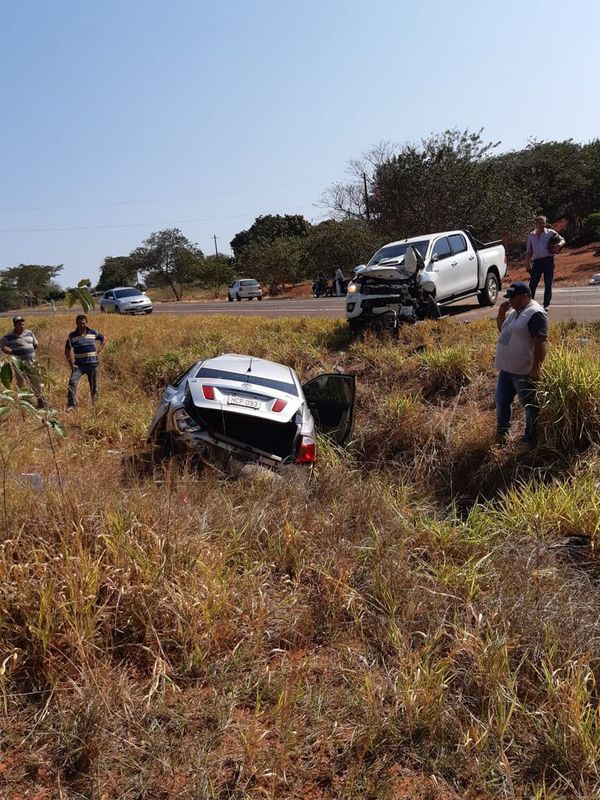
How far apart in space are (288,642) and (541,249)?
880 cm

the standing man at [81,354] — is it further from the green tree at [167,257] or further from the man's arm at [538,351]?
the green tree at [167,257]

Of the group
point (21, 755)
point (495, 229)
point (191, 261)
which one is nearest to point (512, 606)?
point (21, 755)

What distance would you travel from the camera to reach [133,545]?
3395 millimetres

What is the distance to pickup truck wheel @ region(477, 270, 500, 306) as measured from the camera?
1334 centimetres

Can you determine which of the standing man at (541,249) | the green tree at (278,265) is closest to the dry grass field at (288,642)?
the standing man at (541,249)

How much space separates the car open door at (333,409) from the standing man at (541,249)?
14.2ft

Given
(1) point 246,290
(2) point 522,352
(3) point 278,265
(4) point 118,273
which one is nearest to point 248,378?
(2) point 522,352

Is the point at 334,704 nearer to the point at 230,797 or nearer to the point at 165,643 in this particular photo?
the point at 230,797

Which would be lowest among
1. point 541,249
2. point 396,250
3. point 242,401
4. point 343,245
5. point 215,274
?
point 242,401

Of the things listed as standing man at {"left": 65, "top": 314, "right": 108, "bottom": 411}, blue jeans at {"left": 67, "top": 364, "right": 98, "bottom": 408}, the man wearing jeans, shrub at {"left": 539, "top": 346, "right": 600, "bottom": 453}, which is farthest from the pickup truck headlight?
blue jeans at {"left": 67, "top": 364, "right": 98, "bottom": 408}

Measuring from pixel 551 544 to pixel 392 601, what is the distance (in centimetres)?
151

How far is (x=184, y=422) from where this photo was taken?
5695 mm

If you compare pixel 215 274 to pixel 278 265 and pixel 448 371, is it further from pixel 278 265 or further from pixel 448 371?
pixel 448 371

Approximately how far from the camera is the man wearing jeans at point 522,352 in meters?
5.91
